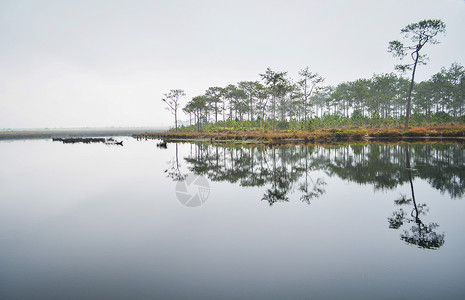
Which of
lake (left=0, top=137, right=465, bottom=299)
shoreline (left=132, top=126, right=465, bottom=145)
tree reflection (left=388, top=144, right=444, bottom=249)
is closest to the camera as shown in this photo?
lake (left=0, top=137, right=465, bottom=299)

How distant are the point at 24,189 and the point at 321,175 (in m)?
16.3

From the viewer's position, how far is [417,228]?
6348 millimetres

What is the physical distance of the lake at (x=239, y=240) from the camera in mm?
4141

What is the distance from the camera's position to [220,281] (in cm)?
427

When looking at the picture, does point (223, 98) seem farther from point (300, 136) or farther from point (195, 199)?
point (195, 199)

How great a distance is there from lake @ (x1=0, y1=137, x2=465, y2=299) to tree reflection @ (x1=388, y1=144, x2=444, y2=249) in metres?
0.04

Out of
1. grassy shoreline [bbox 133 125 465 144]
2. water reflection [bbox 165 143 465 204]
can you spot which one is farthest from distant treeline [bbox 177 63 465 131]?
water reflection [bbox 165 143 465 204]

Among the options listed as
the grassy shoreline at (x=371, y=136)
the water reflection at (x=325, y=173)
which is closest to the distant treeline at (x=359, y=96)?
the grassy shoreline at (x=371, y=136)

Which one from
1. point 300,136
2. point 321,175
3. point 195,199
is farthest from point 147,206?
point 300,136

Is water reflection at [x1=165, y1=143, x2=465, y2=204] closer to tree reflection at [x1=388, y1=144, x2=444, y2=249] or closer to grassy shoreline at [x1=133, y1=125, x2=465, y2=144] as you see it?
tree reflection at [x1=388, y1=144, x2=444, y2=249]
